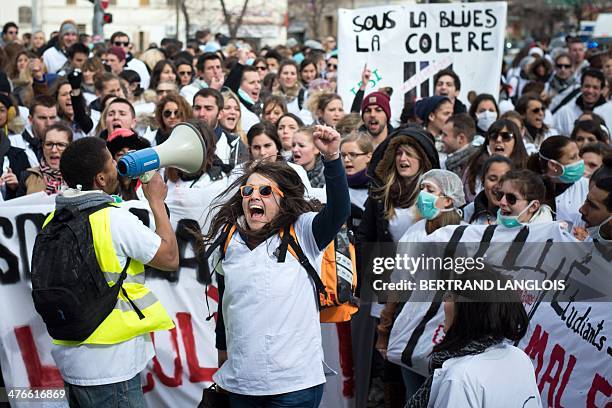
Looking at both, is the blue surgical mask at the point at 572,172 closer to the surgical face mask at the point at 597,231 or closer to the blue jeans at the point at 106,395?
the surgical face mask at the point at 597,231

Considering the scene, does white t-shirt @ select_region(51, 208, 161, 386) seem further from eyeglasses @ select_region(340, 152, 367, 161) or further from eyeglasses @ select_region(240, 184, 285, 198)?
eyeglasses @ select_region(340, 152, 367, 161)

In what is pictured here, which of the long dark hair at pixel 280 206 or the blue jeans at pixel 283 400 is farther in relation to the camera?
the long dark hair at pixel 280 206

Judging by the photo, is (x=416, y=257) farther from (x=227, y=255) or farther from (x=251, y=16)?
(x=251, y=16)

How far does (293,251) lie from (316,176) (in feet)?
8.47

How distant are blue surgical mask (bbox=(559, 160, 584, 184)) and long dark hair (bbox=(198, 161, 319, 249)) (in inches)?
109

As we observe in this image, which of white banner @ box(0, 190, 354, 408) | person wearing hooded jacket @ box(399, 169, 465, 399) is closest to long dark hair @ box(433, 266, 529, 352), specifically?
person wearing hooded jacket @ box(399, 169, 465, 399)

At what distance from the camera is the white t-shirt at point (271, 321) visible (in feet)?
13.7

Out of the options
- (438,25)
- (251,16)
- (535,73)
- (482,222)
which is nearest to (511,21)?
(251,16)

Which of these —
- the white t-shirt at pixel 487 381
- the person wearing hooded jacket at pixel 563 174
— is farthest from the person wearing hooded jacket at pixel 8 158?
the white t-shirt at pixel 487 381

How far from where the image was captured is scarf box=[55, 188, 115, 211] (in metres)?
4.33

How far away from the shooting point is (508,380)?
11.4ft

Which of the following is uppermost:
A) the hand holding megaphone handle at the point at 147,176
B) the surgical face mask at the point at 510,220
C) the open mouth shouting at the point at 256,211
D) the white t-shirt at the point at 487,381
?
the hand holding megaphone handle at the point at 147,176

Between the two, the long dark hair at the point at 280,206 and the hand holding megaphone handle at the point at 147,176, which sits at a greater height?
the hand holding megaphone handle at the point at 147,176

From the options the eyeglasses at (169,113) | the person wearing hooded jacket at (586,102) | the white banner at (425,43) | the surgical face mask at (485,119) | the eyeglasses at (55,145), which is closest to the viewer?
the eyeglasses at (55,145)
